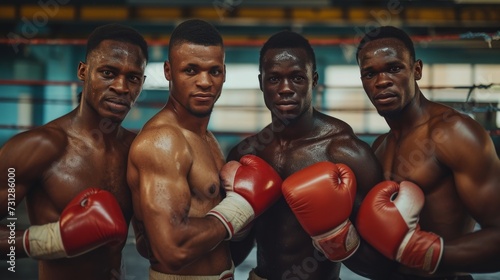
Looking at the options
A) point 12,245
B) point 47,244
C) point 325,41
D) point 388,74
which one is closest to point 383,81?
point 388,74

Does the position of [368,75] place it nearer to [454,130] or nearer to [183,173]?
[454,130]

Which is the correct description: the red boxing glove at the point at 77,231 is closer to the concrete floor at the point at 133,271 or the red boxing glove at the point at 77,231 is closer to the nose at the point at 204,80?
the nose at the point at 204,80

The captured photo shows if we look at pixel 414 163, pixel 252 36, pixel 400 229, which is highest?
pixel 252 36

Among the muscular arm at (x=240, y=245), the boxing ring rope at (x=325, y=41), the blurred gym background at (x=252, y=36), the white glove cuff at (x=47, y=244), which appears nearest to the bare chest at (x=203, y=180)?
the muscular arm at (x=240, y=245)

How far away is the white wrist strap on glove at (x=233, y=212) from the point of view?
168 cm

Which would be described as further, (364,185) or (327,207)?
(364,185)

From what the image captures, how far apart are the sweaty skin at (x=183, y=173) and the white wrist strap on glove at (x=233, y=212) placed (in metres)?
0.03

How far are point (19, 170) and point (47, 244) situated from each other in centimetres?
32

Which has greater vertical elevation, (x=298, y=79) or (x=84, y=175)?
(x=298, y=79)

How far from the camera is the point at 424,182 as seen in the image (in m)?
1.83

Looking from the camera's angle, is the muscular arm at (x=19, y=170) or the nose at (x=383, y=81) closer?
the muscular arm at (x=19, y=170)

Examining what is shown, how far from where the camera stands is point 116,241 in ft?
5.60

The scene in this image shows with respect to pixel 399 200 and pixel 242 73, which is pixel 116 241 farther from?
pixel 242 73

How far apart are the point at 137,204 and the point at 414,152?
1.19 meters
